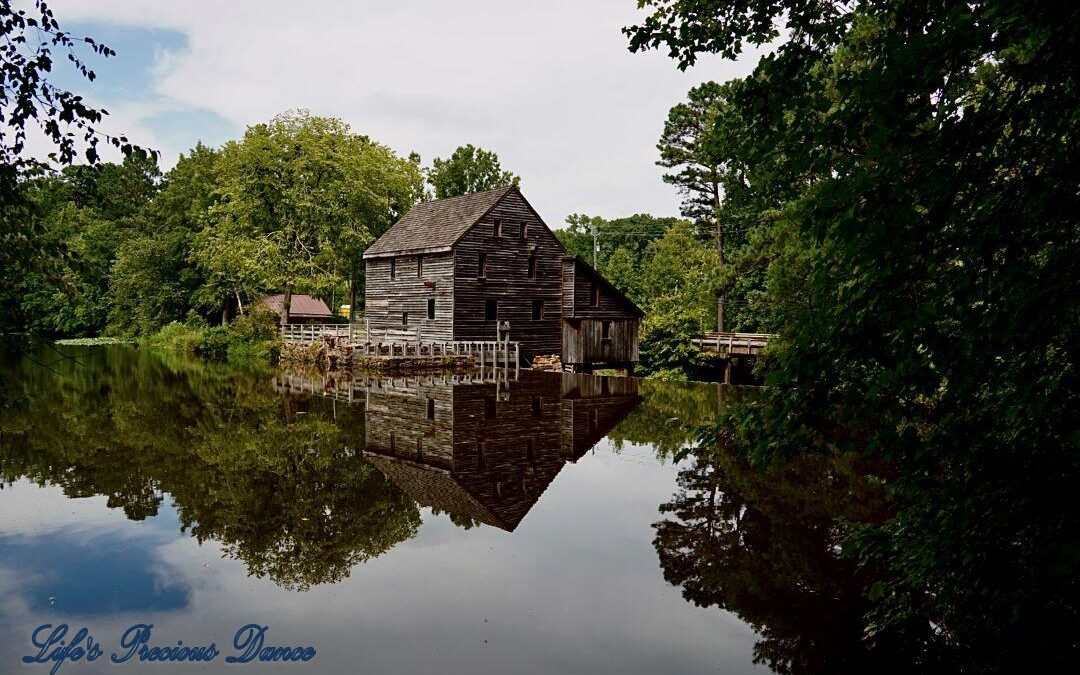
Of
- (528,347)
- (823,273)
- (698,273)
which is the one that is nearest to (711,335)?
(698,273)

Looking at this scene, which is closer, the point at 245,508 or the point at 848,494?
the point at 245,508

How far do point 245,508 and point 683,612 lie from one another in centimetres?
731

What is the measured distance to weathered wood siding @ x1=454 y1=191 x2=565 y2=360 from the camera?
121 feet

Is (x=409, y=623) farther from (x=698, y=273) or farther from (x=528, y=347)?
(x=698, y=273)

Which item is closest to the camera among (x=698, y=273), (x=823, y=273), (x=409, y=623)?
(x=823, y=273)

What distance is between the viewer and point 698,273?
40.6m

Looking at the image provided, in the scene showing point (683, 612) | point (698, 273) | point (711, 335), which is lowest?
point (683, 612)

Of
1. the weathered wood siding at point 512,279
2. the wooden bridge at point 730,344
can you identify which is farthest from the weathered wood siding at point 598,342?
the wooden bridge at point 730,344

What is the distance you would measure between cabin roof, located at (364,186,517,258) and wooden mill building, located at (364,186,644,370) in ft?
0.30

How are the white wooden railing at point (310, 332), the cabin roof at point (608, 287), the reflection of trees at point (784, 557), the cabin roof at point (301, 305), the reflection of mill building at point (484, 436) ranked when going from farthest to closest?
the cabin roof at point (301, 305), the white wooden railing at point (310, 332), the cabin roof at point (608, 287), the reflection of mill building at point (484, 436), the reflection of trees at point (784, 557)

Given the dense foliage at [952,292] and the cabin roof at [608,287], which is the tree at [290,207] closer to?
the cabin roof at [608,287]

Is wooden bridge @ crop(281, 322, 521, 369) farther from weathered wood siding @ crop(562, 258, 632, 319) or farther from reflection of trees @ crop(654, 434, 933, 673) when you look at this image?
reflection of trees @ crop(654, 434, 933, 673)

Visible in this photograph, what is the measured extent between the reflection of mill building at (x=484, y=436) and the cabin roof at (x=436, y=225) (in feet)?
37.5

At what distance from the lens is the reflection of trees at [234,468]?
9.33 m
